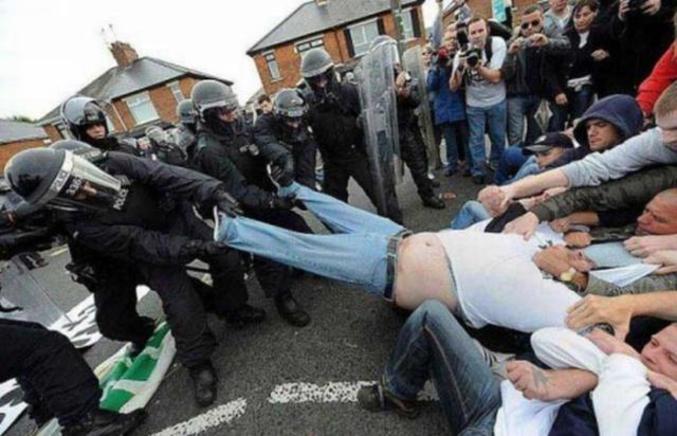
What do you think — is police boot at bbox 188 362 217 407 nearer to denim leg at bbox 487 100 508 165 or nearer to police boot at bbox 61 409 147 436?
police boot at bbox 61 409 147 436

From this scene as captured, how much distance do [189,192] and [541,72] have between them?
3211 millimetres

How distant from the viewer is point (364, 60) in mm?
2953

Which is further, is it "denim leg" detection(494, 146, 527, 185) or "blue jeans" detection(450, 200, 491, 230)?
"denim leg" detection(494, 146, 527, 185)

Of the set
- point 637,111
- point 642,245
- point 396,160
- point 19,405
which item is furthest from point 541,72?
point 19,405

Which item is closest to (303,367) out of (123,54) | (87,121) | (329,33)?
(87,121)

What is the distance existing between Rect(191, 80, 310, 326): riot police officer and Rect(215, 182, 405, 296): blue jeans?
508 millimetres

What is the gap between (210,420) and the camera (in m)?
1.78

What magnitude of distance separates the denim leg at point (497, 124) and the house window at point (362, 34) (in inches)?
606

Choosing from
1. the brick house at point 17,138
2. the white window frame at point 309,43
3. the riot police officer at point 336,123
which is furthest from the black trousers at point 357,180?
the brick house at point 17,138

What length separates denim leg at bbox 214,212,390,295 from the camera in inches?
62.6

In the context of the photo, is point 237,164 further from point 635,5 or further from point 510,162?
point 635,5

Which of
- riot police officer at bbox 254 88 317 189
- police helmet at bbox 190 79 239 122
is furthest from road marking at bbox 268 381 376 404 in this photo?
police helmet at bbox 190 79 239 122

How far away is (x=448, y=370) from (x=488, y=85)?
112 inches

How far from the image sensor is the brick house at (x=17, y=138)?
17297mm
